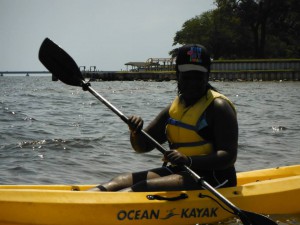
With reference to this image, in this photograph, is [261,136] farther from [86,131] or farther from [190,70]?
[190,70]

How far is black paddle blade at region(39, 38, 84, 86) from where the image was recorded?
18.6 feet

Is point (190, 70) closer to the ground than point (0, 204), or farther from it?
farther from it

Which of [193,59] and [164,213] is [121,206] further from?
[193,59]

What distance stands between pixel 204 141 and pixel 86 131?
8.45 metres

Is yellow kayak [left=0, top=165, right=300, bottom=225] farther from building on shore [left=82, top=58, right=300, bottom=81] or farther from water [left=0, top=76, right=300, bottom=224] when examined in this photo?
building on shore [left=82, top=58, right=300, bottom=81]

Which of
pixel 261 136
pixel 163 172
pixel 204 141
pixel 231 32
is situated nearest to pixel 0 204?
pixel 163 172

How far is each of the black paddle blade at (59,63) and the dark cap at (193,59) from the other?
1487mm

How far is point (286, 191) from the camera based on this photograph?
16.5 feet

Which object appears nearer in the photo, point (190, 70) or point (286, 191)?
point (190, 70)

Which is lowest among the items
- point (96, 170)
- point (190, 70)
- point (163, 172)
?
point (96, 170)

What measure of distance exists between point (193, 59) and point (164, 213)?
1.29 meters

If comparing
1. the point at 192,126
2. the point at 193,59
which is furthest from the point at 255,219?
the point at 193,59

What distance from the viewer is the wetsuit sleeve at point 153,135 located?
15.9 feet

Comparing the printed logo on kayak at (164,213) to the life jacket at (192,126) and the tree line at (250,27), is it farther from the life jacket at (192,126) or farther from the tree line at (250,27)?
the tree line at (250,27)
